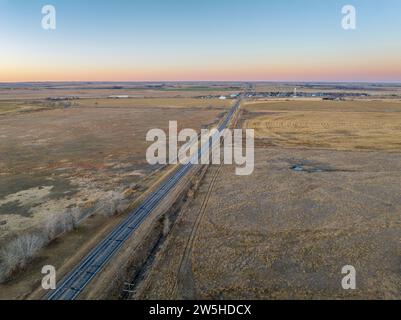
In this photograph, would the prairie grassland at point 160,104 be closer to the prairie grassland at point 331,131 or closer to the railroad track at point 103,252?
the prairie grassland at point 331,131

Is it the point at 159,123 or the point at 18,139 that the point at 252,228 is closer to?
the point at 18,139

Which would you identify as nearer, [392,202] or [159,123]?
[392,202]

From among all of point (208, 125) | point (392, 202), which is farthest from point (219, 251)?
point (208, 125)

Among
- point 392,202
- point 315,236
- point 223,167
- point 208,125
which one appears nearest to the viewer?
point 315,236

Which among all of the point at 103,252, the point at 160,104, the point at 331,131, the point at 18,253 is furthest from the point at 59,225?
the point at 160,104

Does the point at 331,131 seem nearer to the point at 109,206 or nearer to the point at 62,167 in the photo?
the point at 62,167

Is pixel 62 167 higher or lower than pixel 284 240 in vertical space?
higher
